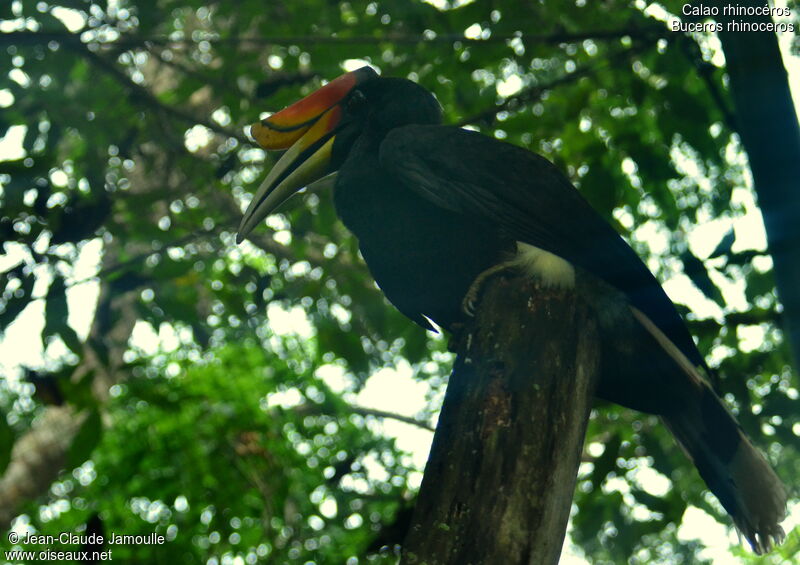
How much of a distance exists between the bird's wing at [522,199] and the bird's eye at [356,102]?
0.39 metres

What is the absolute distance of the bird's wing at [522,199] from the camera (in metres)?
2.21

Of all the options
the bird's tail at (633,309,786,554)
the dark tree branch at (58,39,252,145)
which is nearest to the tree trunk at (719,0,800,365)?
the bird's tail at (633,309,786,554)

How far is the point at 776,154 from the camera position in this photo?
1.26 metres

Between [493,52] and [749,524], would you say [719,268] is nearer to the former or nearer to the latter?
[749,524]

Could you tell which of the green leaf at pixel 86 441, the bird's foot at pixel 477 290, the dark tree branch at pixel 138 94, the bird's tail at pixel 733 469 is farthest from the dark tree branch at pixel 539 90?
the green leaf at pixel 86 441

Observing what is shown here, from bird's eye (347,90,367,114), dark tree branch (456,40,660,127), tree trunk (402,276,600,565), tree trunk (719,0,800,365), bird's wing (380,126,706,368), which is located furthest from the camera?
dark tree branch (456,40,660,127)

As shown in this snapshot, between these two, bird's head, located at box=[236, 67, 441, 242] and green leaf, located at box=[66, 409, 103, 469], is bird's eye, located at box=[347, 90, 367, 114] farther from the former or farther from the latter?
green leaf, located at box=[66, 409, 103, 469]

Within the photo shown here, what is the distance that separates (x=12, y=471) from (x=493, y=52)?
5.54 m

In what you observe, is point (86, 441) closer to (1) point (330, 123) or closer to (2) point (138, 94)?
(1) point (330, 123)

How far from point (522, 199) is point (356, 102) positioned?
0.87 metres

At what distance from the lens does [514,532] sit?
1.38m

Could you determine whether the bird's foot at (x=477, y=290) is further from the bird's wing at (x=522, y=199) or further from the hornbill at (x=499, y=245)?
the bird's wing at (x=522, y=199)

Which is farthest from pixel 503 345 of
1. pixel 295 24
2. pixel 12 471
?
pixel 12 471

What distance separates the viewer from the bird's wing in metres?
2.21
